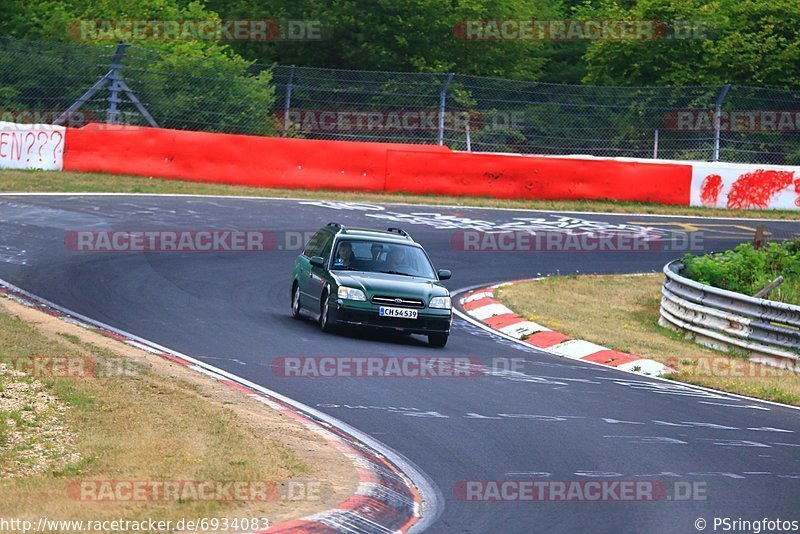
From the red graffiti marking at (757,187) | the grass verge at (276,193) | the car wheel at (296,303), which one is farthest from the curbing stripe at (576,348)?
the red graffiti marking at (757,187)

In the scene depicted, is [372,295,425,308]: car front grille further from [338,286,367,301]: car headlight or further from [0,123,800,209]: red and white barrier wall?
[0,123,800,209]: red and white barrier wall

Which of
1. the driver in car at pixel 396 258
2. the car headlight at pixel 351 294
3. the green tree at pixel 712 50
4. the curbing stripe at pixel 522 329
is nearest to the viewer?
the car headlight at pixel 351 294

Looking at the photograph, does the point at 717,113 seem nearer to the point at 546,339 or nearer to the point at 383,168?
the point at 383,168

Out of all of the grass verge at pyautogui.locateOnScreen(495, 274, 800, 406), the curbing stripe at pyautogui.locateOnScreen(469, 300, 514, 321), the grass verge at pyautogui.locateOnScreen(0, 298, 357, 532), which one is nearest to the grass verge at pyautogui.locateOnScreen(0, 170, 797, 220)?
Answer: the grass verge at pyautogui.locateOnScreen(495, 274, 800, 406)

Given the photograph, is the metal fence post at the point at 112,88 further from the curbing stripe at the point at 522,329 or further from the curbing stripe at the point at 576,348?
the curbing stripe at the point at 576,348

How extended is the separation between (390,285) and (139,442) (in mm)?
7172

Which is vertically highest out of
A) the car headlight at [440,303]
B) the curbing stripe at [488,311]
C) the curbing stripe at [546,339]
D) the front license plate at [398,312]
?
the car headlight at [440,303]

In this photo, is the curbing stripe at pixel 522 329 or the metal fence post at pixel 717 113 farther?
the metal fence post at pixel 717 113

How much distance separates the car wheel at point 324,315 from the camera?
Answer: 15.7 m

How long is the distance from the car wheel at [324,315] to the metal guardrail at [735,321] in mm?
5417

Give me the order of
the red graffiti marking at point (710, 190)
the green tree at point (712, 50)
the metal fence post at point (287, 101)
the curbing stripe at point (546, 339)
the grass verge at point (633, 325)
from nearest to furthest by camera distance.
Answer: the grass verge at point (633, 325) → the curbing stripe at point (546, 339) → the metal fence post at point (287, 101) → the red graffiti marking at point (710, 190) → the green tree at point (712, 50)

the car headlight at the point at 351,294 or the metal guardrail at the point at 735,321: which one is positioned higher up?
the car headlight at the point at 351,294

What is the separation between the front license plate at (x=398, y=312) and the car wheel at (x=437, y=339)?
379mm

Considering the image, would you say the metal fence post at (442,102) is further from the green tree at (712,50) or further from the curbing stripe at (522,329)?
the green tree at (712,50)
